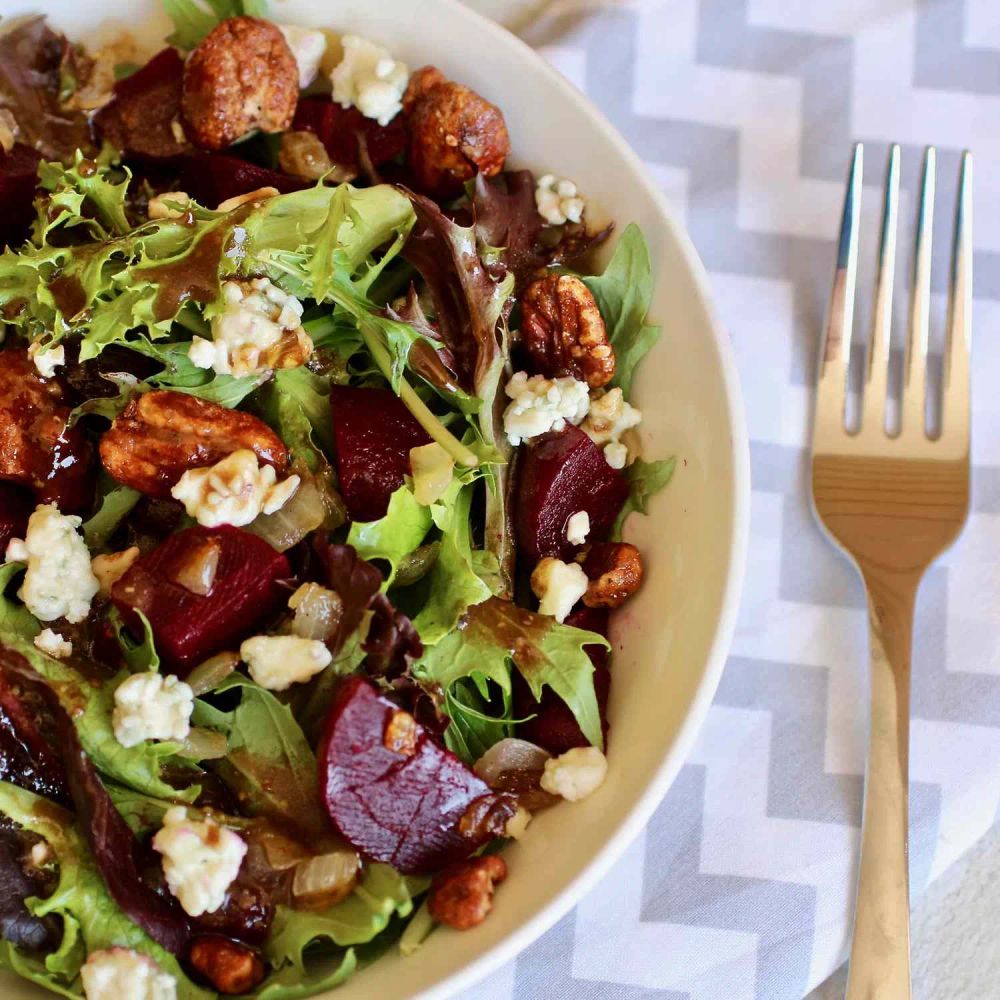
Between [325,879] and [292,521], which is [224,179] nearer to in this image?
[292,521]

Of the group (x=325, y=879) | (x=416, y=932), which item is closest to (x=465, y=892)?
(x=416, y=932)

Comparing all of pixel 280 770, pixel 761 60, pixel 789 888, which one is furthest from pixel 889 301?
pixel 280 770

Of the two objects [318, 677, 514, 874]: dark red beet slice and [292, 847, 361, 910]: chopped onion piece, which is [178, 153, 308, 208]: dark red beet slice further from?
[292, 847, 361, 910]: chopped onion piece

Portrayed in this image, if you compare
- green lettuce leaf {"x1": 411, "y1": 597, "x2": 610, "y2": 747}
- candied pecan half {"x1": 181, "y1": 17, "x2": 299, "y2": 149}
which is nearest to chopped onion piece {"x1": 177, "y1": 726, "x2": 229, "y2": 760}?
green lettuce leaf {"x1": 411, "y1": 597, "x2": 610, "y2": 747}

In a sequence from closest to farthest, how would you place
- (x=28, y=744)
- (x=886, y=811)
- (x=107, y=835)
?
(x=107, y=835) → (x=28, y=744) → (x=886, y=811)

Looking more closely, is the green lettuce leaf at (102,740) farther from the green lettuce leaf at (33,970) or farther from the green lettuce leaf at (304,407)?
the green lettuce leaf at (304,407)

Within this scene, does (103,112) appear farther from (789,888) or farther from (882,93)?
(789,888)
